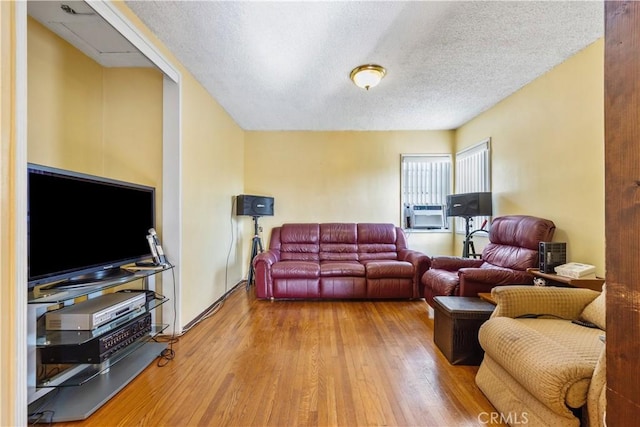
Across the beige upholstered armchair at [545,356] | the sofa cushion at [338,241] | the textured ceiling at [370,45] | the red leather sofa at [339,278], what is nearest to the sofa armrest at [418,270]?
the red leather sofa at [339,278]

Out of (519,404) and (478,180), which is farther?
(478,180)

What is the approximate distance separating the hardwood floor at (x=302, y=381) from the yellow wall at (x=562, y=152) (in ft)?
5.26

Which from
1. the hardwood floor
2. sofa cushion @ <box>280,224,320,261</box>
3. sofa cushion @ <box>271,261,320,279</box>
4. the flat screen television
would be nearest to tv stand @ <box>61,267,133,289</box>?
the flat screen television

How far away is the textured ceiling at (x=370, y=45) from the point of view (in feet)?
6.12

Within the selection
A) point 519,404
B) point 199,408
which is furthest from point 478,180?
point 199,408

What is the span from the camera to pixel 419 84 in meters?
2.95

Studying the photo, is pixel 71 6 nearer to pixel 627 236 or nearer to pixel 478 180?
pixel 627 236

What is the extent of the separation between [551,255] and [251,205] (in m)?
3.47

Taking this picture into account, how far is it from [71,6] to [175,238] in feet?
5.82

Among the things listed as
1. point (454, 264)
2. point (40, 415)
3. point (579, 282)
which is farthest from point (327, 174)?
point (40, 415)

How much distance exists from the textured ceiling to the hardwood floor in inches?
100

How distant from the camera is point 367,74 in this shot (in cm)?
259

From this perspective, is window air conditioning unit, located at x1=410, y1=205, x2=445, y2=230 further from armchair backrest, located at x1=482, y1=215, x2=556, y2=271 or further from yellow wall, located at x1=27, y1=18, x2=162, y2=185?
yellow wall, located at x1=27, y1=18, x2=162, y2=185

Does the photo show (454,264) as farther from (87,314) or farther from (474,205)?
(87,314)
